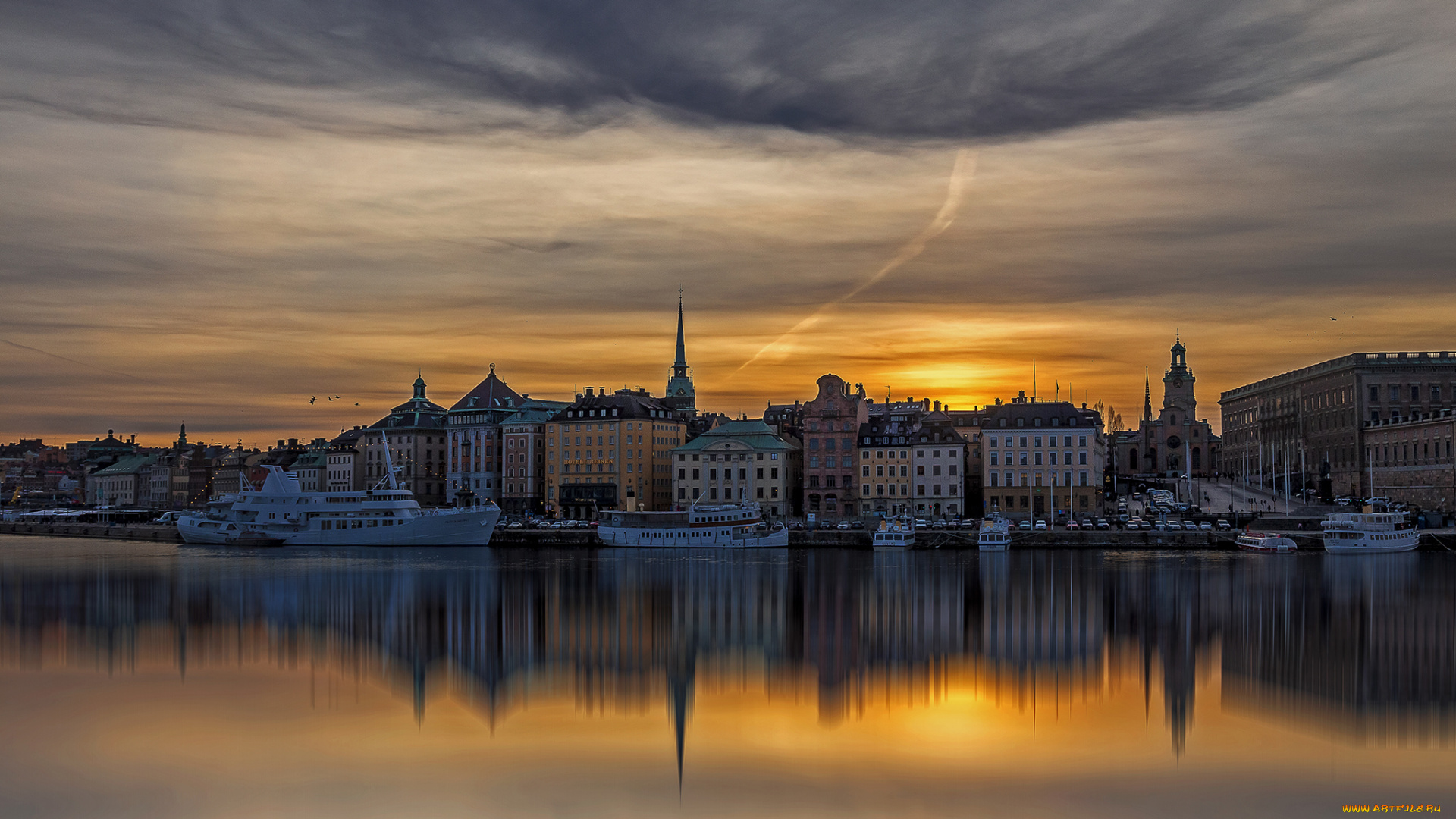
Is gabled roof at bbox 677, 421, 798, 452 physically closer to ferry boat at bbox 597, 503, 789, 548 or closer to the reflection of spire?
ferry boat at bbox 597, 503, 789, 548

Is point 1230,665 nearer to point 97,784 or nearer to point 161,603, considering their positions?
point 97,784

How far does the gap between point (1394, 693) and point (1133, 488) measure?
13267cm

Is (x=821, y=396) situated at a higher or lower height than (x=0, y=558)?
higher

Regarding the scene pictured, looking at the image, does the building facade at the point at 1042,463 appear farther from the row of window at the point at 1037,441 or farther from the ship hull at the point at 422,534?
the ship hull at the point at 422,534

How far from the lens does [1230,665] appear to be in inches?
1524

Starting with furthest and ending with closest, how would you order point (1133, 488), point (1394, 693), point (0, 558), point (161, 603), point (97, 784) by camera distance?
point (1133, 488)
point (0, 558)
point (161, 603)
point (1394, 693)
point (97, 784)

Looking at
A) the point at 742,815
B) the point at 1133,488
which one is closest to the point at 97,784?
the point at 742,815

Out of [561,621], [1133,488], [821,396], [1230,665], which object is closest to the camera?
[1230,665]

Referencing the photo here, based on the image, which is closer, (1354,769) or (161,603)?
(1354,769)

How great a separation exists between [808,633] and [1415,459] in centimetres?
9210

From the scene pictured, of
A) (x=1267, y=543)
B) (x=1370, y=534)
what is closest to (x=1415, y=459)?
(x=1370, y=534)

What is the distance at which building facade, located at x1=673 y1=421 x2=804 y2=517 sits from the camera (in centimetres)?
13100

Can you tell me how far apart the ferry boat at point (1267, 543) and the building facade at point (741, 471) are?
45077mm

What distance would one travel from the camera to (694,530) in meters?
107
